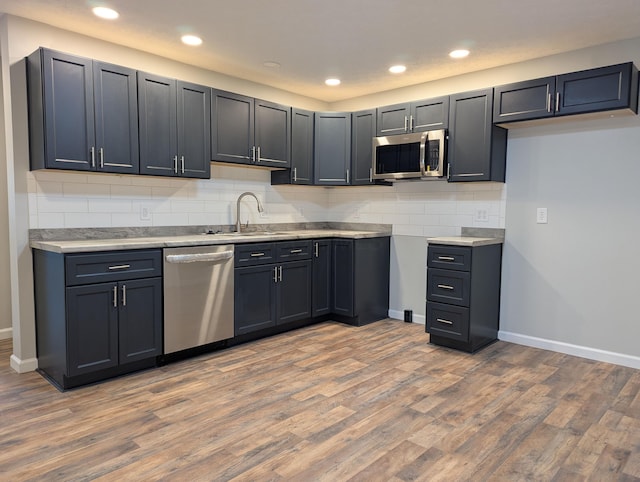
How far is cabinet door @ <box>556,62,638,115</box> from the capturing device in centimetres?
306

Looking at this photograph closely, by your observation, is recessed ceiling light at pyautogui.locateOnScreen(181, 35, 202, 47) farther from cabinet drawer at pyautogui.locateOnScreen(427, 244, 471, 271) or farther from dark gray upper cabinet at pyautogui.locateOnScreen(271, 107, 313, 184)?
cabinet drawer at pyautogui.locateOnScreen(427, 244, 471, 271)

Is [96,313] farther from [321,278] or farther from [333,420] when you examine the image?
[321,278]

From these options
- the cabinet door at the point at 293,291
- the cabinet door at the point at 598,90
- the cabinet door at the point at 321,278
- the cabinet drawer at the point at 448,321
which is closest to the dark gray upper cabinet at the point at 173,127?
the cabinet door at the point at 293,291

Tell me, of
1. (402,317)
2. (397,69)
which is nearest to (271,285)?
(402,317)

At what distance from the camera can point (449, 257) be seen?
372 cm

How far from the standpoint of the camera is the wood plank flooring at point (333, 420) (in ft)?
6.65

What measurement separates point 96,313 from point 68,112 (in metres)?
1.36

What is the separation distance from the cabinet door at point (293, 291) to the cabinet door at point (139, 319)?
1.17 m

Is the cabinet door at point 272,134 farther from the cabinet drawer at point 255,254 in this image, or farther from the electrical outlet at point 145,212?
the electrical outlet at point 145,212

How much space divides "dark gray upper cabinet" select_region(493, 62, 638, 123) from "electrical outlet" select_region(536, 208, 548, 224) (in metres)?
0.78

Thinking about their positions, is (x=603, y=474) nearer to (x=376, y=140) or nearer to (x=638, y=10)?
(x=638, y=10)

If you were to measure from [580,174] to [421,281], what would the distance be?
69.3 inches

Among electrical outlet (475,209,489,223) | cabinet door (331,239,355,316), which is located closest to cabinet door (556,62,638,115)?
electrical outlet (475,209,489,223)

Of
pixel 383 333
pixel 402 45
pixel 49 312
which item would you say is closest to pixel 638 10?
pixel 402 45
